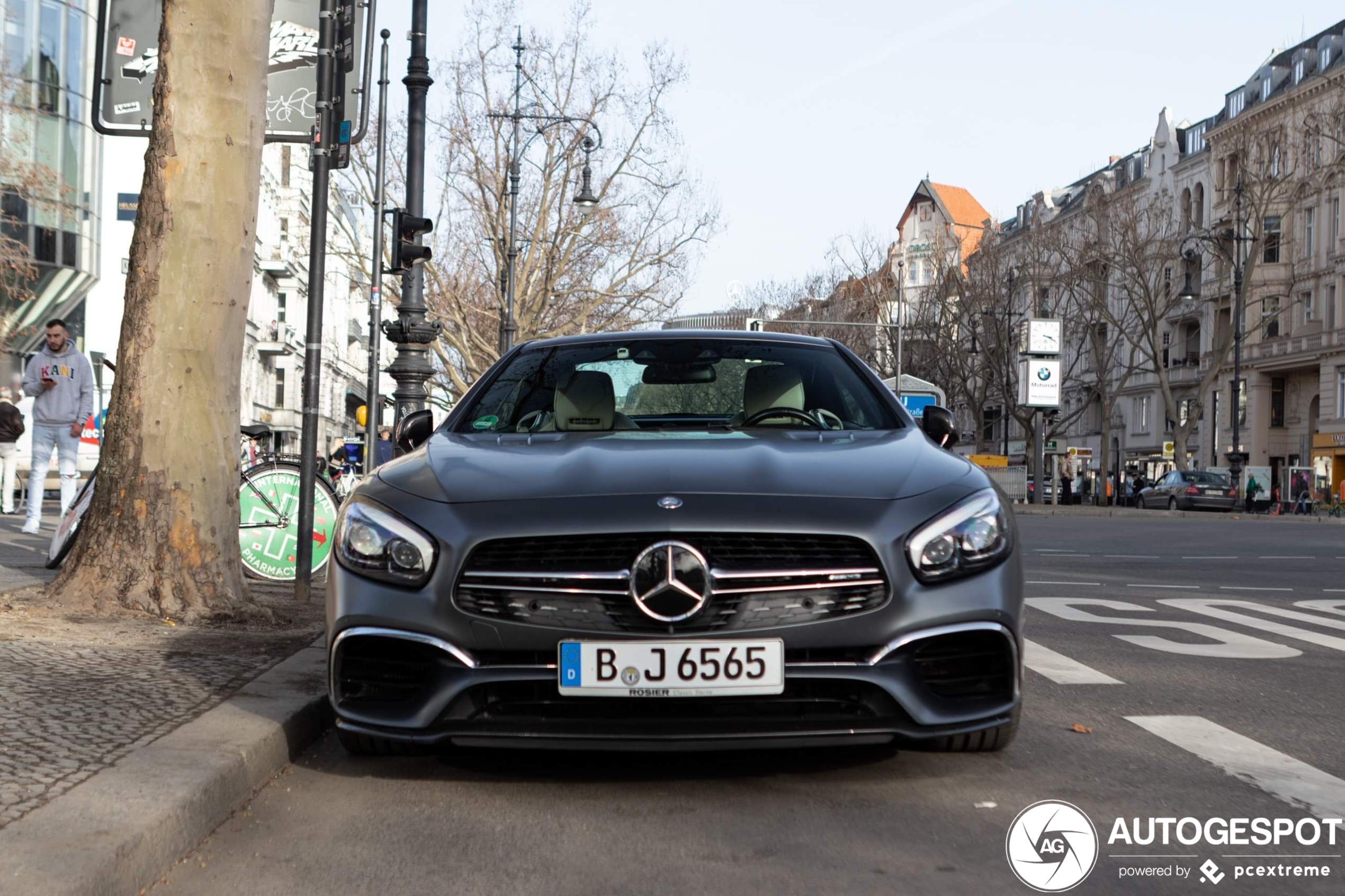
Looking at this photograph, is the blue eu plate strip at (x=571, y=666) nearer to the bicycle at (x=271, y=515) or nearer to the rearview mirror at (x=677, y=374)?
the rearview mirror at (x=677, y=374)

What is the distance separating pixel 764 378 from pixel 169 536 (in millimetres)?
3080

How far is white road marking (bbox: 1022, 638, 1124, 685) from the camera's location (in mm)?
6781

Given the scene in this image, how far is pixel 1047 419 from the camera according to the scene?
67.4 metres

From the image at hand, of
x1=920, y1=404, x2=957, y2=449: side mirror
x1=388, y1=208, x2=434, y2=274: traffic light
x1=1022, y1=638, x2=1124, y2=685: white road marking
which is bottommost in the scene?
x1=1022, y1=638, x2=1124, y2=685: white road marking

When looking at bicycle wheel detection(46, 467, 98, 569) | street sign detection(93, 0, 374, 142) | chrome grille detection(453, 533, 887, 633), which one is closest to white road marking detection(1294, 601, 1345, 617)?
street sign detection(93, 0, 374, 142)

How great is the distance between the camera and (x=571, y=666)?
4059mm

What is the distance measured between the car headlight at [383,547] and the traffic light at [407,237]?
32.8ft

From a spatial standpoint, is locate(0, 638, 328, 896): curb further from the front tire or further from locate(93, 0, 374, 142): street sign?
locate(93, 0, 374, 142): street sign

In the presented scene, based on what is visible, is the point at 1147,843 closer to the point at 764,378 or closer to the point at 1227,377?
the point at 764,378

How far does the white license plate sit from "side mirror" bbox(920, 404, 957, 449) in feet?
6.26

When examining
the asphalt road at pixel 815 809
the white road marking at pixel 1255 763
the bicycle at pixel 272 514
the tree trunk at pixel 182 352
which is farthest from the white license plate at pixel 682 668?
the bicycle at pixel 272 514

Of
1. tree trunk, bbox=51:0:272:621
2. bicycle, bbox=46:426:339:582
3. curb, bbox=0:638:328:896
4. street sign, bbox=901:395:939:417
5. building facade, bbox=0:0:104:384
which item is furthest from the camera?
street sign, bbox=901:395:939:417

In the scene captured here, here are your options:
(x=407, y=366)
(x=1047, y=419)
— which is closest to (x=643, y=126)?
(x=407, y=366)

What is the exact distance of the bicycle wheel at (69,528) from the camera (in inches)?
371
